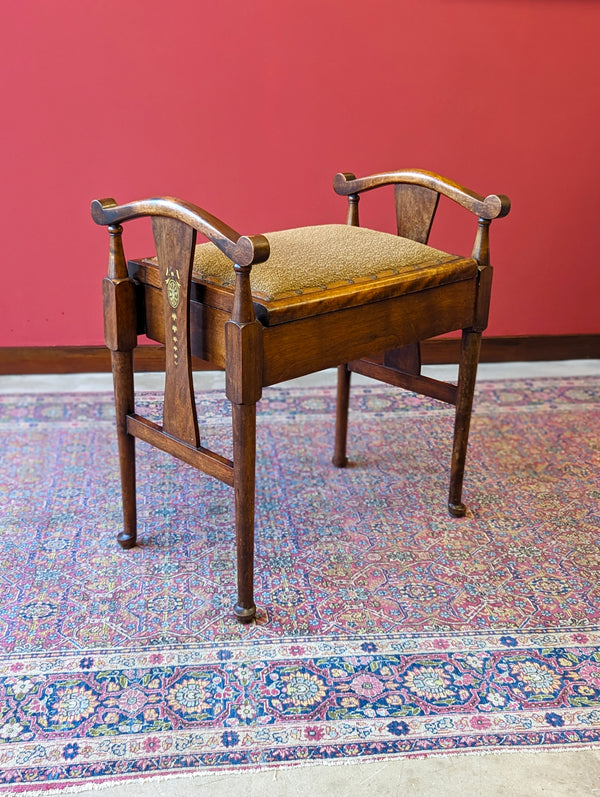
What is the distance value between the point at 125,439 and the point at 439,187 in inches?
39.2

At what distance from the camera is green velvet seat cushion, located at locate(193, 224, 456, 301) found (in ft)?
5.82

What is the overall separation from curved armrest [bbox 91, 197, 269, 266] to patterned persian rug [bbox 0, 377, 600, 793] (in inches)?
32.5

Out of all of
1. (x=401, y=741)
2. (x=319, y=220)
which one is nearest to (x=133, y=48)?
Result: (x=319, y=220)

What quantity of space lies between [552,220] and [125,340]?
6.62ft

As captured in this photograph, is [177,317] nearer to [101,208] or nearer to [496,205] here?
[101,208]

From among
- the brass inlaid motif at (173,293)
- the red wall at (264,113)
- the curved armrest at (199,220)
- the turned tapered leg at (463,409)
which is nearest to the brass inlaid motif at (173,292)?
the brass inlaid motif at (173,293)

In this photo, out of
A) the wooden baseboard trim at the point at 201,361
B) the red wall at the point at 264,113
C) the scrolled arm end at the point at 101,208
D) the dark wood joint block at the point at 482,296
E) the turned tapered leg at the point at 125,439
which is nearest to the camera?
the scrolled arm end at the point at 101,208

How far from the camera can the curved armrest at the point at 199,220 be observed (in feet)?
5.11

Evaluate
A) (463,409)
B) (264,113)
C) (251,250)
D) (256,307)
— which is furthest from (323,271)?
(264,113)

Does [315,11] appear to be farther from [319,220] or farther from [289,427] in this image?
[289,427]

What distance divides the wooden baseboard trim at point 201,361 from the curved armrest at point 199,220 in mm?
1431

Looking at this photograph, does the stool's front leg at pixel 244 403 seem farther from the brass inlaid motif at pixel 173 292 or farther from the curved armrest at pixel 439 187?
the curved armrest at pixel 439 187

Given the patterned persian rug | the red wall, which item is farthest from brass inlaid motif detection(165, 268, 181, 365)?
the red wall

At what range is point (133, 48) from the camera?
116 inches
